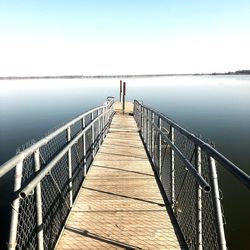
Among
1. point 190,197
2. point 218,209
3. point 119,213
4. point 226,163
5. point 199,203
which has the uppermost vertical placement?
point 226,163

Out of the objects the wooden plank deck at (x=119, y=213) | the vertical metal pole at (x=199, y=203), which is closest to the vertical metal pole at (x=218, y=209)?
the vertical metal pole at (x=199, y=203)

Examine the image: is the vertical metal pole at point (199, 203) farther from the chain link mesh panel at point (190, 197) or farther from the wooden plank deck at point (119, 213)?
the wooden plank deck at point (119, 213)

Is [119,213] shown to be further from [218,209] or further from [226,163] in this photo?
[226,163]

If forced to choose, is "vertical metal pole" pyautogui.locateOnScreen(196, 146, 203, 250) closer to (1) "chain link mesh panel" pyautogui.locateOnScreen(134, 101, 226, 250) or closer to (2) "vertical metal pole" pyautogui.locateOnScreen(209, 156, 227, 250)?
(1) "chain link mesh panel" pyautogui.locateOnScreen(134, 101, 226, 250)

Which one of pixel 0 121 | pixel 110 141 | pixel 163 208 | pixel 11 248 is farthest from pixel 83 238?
pixel 0 121

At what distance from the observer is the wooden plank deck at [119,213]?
4.27 m

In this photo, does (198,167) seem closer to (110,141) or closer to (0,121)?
(110,141)

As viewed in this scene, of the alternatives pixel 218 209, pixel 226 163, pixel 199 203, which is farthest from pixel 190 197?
pixel 226 163

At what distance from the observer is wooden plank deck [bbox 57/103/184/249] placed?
4.27 meters

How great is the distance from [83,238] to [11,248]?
6.32 ft

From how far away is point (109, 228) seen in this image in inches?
183

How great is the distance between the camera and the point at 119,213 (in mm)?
5184

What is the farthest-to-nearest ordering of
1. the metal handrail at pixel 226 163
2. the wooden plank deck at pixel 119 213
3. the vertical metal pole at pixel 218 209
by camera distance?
the wooden plank deck at pixel 119 213 → the vertical metal pole at pixel 218 209 → the metal handrail at pixel 226 163

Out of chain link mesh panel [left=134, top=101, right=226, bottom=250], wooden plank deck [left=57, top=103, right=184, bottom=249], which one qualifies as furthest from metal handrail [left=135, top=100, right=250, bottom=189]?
wooden plank deck [left=57, top=103, right=184, bottom=249]
